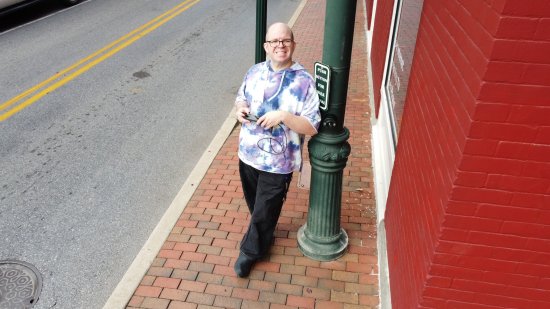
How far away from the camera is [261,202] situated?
3539 millimetres

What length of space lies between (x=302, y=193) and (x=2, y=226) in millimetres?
2992

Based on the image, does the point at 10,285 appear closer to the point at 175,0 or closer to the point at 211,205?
the point at 211,205

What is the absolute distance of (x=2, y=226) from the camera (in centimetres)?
451

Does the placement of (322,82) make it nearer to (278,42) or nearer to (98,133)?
(278,42)

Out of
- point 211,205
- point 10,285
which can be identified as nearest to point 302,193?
point 211,205

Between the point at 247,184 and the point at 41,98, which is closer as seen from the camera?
the point at 247,184

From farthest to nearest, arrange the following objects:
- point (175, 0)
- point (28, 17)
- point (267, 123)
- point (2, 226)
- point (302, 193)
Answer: point (175, 0), point (28, 17), point (302, 193), point (2, 226), point (267, 123)

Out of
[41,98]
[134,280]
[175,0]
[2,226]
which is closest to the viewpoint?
[134,280]

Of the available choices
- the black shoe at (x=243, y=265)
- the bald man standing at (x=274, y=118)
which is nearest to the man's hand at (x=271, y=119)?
the bald man standing at (x=274, y=118)

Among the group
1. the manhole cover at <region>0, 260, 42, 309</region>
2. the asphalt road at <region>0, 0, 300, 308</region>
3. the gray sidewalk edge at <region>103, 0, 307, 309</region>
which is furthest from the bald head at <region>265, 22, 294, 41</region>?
the manhole cover at <region>0, 260, 42, 309</region>

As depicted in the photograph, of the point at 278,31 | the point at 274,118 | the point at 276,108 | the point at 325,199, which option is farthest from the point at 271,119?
the point at 325,199

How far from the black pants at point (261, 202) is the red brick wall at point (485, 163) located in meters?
1.14

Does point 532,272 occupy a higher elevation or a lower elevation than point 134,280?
higher

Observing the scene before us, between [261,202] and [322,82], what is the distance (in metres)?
1.02
